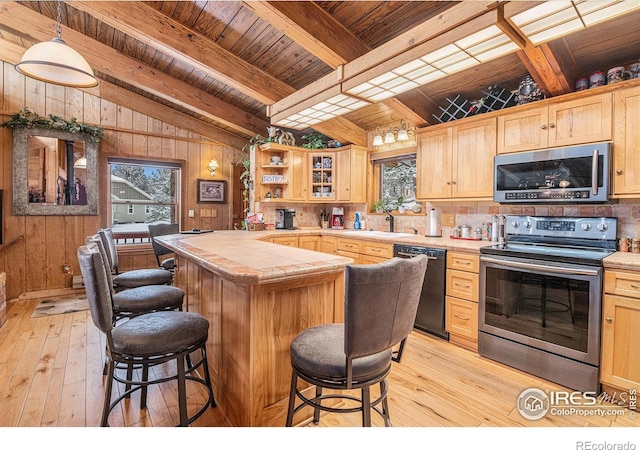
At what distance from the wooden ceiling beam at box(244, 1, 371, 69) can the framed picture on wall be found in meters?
3.84

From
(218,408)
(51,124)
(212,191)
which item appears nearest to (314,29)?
(218,408)

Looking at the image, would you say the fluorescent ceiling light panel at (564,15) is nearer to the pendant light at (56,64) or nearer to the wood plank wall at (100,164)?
the pendant light at (56,64)

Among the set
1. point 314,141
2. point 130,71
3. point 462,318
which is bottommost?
point 462,318

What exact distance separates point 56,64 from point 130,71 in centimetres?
227

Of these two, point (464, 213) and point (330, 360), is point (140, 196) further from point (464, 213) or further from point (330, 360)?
point (330, 360)

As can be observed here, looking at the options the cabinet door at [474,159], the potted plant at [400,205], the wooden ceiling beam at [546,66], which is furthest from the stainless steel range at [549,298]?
the potted plant at [400,205]

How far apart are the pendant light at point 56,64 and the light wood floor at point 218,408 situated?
90.2 inches

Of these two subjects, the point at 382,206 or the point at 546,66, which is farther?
the point at 382,206

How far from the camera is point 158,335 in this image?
1568 mm

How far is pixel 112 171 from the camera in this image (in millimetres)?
5195

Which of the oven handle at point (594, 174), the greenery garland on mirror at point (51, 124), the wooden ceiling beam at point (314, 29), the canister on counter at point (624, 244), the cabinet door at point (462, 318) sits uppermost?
the wooden ceiling beam at point (314, 29)

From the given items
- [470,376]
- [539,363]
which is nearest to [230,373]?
[470,376]

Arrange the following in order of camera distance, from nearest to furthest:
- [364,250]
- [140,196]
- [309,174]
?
[364,250] < [309,174] < [140,196]

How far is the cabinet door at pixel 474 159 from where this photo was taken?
120 inches
